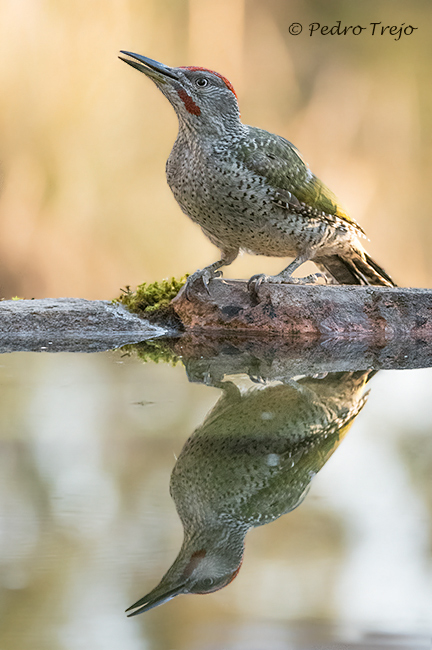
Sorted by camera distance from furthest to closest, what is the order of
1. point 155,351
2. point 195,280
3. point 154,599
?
point 195,280 → point 155,351 → point 154,599

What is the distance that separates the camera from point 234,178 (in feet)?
8.63

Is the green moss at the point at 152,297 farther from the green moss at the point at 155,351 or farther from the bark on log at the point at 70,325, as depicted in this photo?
the green moss at the point at 155,351

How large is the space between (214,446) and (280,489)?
0.23 m

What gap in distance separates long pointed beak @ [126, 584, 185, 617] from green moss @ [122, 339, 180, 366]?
1.43 meters

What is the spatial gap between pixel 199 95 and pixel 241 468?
2.01m

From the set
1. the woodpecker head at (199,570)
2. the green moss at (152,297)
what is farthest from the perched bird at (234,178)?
the woodpecker head at (199,570)

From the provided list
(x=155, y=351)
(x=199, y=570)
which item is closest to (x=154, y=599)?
(x=199, y=570)

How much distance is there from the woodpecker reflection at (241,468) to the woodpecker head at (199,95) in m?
1.42

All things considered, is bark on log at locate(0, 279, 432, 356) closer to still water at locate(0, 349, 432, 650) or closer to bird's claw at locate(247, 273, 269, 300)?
bird's claw at locate(247, 273, 269, 300)

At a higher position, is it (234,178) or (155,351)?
(234,178)

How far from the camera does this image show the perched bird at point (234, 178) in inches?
104

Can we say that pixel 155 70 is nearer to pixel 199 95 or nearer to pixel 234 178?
pixel 199 95

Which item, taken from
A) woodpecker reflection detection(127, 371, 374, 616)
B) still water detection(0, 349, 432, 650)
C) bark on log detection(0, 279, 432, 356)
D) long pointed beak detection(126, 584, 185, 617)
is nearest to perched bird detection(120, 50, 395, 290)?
bark on log detection(0, 279, 432, 356)

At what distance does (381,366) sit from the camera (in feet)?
6.98
